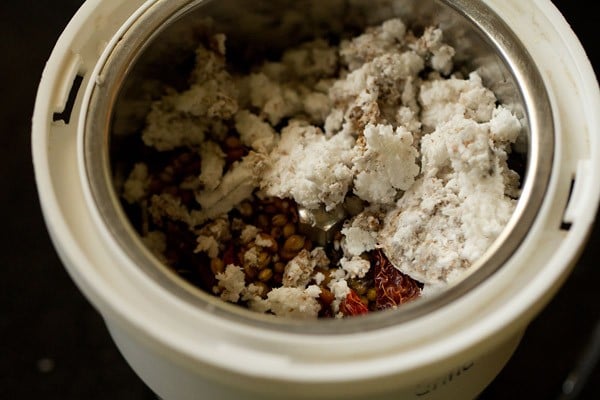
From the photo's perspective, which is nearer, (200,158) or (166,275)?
(166,275)

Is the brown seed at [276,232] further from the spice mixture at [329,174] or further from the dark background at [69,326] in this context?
the dark background at [69,326]

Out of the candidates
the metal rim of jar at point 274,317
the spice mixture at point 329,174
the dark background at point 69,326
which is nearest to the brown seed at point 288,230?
the spice mixture at point 329,174

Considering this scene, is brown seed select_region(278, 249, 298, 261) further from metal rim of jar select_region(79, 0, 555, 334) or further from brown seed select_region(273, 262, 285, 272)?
metal rim of jar select_region(79, 0, 555, 334)

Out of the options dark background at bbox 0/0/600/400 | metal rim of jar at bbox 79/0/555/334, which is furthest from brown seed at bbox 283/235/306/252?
dark background at bbox 0/0/600/400

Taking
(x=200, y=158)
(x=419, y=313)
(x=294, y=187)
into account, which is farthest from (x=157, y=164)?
(x=419, y=313)

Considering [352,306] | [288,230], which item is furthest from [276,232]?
[352,306]

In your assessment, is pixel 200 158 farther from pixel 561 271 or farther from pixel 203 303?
pixel 561 271
